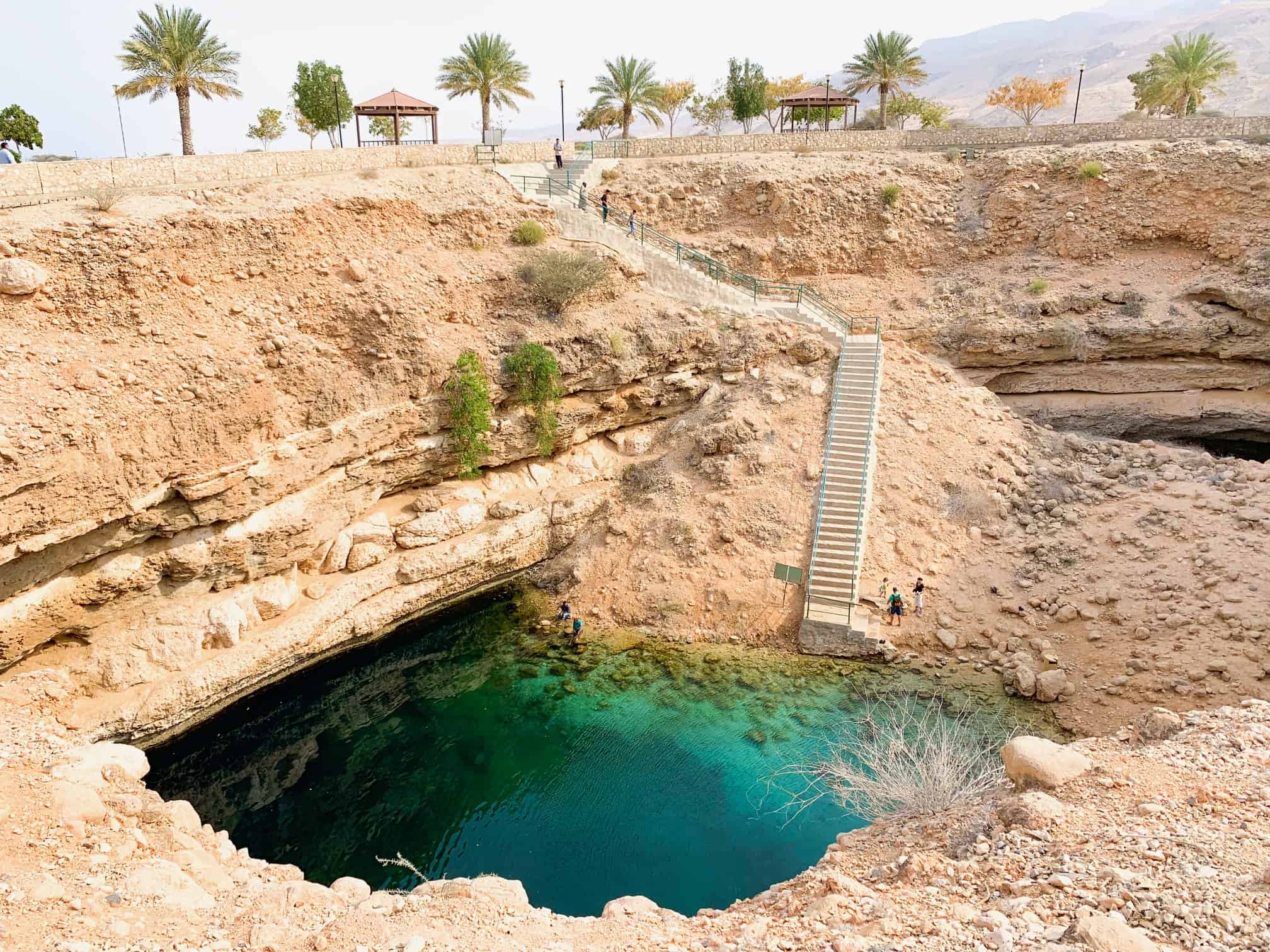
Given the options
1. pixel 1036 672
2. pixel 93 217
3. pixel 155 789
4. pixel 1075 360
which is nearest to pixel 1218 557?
pixel 1036 672

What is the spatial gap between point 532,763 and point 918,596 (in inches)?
362

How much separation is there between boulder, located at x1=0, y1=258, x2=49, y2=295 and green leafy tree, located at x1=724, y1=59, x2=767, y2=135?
32830 millimetres

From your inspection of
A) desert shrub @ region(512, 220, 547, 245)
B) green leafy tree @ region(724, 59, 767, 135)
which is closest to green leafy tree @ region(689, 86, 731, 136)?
green leafy tree @ region(724, 59, 767, 135)

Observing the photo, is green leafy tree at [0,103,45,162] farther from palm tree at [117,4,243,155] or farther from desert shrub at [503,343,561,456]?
desert shrub at [503,343,561,456]

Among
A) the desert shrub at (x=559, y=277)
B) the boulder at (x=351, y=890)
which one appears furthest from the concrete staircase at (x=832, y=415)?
the boulder at (x=351, y=890)

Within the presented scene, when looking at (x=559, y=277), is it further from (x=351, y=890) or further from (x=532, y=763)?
(x=351, y=890)

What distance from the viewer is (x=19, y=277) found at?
14883 millimetres

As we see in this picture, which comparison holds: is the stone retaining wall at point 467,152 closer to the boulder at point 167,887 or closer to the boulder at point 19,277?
the boulder at point 19,277

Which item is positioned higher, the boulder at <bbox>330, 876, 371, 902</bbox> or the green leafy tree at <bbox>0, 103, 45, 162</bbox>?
the green leafy tree at <bbox>0, 103, 45, 162</bbox>

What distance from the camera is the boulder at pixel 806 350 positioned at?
74.6 ft

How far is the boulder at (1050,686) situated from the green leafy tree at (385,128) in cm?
2896

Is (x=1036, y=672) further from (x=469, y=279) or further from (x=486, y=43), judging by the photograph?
(x=486, y=43)

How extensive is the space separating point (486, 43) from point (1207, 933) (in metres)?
32.6

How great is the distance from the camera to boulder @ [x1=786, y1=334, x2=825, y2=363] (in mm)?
22734
